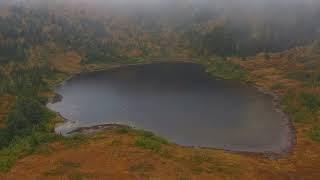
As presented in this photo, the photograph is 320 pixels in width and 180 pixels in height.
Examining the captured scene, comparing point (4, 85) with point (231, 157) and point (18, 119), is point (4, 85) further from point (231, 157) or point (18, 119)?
point (231, 157)

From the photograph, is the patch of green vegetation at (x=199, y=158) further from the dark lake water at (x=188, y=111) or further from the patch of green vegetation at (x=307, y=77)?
the patch of green vegetation at (x=307, y=77)

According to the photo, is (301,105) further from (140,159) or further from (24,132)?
(24,132)

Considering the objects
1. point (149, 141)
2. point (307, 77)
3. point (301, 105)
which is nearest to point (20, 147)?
point (149, 141)

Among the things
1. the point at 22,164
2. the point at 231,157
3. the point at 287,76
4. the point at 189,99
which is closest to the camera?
the point at 22,164

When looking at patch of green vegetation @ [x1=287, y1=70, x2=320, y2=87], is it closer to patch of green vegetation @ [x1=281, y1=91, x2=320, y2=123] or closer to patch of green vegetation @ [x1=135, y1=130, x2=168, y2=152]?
patch of green vegetation @ [x1=281, y1=91, x2=320, y2=123]

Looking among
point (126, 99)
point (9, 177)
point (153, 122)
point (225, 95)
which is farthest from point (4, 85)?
point (9, 177)

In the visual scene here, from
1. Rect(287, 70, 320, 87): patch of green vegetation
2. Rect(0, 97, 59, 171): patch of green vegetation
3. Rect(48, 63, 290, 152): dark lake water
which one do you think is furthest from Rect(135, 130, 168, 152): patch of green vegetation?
Rect(287, 70, 320, 87): patch of green vegetation

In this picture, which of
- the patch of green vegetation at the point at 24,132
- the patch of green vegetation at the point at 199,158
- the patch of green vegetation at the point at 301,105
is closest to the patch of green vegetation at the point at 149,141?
the patch of green vegetation at the point at 199,158
